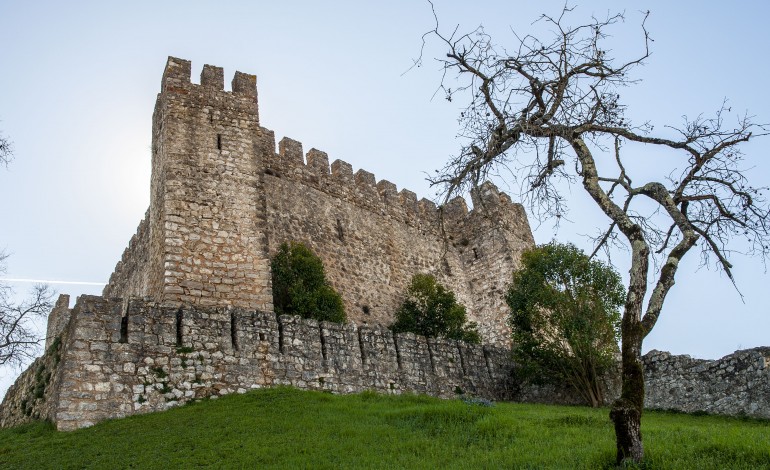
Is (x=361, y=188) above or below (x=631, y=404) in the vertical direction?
above

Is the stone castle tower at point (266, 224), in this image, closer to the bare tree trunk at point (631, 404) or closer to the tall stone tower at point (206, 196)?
the tall stone tower at point (206, 196)

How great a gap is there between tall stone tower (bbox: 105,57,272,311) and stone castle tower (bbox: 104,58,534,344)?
0.03 meters

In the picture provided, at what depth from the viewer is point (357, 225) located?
95.8 ft

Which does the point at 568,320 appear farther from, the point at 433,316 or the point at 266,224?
the point at 266,224

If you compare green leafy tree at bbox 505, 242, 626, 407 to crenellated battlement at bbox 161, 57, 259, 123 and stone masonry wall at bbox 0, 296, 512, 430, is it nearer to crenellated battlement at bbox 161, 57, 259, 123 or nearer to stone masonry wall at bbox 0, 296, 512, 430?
stone masonry wall at bbox 0, 296, 512, 430

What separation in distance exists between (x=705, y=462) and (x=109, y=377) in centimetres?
1095

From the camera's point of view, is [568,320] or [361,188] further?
[361,188]

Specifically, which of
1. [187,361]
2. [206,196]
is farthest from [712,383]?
[206,196]

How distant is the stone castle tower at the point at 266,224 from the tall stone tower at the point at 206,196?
0.03 m

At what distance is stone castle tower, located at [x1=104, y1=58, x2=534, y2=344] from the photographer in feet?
67.4

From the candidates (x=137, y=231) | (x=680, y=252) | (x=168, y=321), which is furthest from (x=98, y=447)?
(x=137, y=231)

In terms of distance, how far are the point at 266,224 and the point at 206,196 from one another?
1.76 meters

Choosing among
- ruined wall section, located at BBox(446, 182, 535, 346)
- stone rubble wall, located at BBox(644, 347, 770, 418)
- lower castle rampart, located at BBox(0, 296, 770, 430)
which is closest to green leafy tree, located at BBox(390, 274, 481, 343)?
ruined wall section, located at BBox(446, 182, 535, 346)

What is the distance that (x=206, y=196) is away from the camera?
70.1ft
